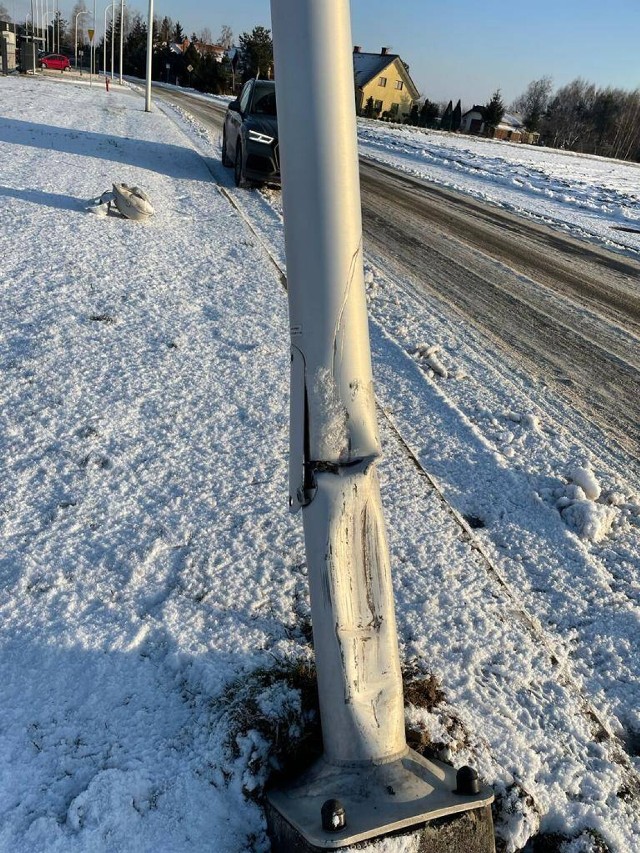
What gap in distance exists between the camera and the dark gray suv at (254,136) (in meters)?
9.34

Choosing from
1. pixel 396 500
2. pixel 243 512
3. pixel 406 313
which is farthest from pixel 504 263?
pixel 243 512

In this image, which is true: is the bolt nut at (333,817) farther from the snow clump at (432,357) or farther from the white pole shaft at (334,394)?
the snow clump at (432,357)

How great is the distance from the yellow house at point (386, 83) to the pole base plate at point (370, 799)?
63.6 meters

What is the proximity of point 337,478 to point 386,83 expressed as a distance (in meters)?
69.9

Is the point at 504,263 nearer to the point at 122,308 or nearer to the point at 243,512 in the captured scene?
the point at 122,308

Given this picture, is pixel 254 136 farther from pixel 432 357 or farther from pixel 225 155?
pixel 432 357

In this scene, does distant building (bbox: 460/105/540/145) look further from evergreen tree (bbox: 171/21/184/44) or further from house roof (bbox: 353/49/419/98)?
evergreen tree (bbox: 171/21/184/44)

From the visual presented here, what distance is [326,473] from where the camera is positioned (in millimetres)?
1639

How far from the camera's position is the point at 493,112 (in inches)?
2235

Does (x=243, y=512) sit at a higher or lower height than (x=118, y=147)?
lower

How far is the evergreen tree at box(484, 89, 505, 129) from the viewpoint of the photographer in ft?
183

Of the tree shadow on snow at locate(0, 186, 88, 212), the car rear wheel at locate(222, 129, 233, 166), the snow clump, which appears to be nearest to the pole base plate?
the snow clump

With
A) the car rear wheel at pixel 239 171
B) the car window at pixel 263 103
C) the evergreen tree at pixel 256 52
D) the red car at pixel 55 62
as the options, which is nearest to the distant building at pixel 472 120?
the evergreen tree at pixel 256 52

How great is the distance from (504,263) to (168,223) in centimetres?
440
